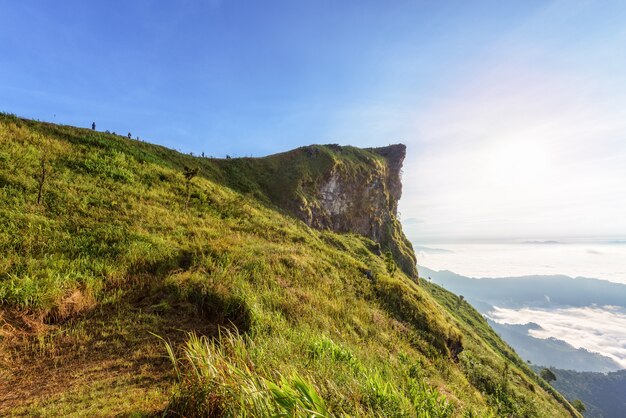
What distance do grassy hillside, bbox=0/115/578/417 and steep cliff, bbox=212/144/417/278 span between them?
27.9 meters

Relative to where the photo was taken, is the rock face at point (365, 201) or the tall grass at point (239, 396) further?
the rock face at point (365, 201)

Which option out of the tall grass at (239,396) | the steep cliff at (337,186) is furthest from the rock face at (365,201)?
the tall grass at (239,396)

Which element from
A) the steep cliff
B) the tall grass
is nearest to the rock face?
the steep cliff

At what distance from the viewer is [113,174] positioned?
24.0 m

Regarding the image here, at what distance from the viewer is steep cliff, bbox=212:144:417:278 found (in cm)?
5796

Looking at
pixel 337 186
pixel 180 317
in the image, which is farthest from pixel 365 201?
pixel 180 317

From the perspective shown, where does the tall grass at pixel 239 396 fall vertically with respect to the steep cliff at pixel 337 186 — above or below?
below

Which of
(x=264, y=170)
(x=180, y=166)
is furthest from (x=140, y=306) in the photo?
(x=264, y=170)

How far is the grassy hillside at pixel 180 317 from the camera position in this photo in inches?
208

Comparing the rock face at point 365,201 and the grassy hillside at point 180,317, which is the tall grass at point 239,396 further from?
the rock face at point 365,201

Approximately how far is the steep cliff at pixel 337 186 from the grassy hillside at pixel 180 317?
2788cm

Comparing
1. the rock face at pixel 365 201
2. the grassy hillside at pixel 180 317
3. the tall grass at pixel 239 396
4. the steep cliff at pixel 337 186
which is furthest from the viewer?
the rock face at pixel 365 201

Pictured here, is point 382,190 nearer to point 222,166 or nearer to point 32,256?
point 222,166

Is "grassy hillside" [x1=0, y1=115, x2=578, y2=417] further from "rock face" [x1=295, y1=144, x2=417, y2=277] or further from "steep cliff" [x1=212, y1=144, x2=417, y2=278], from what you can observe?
"rock face" [x1=295, y1=144, x2=417, y2=277]
